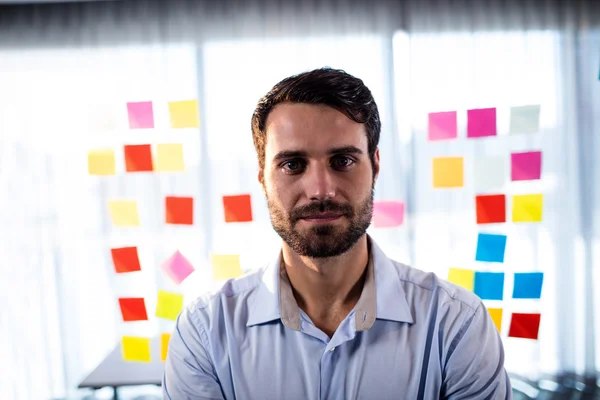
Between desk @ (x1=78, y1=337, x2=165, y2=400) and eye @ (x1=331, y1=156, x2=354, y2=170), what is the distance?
179 centimetres

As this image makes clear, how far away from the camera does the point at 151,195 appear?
8.01 feet

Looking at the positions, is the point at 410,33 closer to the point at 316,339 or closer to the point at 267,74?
the point at 267,74

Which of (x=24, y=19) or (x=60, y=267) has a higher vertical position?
(x=24, y=19)

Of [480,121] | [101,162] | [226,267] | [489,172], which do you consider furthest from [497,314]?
[101,162]

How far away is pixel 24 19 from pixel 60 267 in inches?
50.5

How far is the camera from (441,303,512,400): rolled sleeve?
3.20 ft

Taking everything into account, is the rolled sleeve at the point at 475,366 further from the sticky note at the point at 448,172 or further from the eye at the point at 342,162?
the sticky note at the point at 448,172

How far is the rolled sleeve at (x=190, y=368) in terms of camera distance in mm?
1038

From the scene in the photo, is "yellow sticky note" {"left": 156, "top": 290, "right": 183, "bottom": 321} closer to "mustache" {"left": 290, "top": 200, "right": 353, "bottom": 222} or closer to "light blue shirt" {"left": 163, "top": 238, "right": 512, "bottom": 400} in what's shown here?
"light blue shirt" {"left": 163, "top": 238, "right": 512, "bottom": 400}

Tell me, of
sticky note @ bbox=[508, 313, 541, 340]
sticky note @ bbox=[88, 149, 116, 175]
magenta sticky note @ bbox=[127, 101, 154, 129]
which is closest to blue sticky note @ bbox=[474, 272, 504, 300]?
sticky note @ bbox=[508, 313, 541, 340]

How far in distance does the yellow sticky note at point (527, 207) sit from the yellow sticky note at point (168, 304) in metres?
1.72

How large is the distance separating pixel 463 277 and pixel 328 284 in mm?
1516

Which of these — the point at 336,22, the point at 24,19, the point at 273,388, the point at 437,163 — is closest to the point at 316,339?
the point at 273,388

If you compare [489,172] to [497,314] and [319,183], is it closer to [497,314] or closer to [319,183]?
[497,314]
